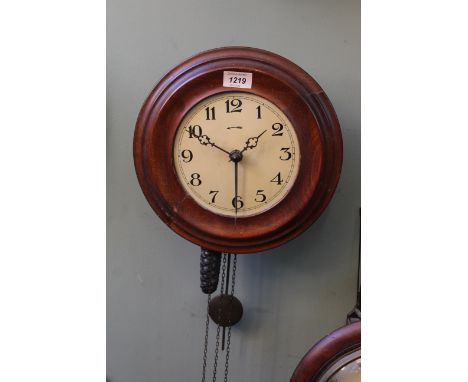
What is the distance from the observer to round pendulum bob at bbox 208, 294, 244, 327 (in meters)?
1.20

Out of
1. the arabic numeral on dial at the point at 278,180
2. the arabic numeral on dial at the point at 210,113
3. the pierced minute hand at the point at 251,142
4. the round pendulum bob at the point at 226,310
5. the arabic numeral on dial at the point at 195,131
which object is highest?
the arabic numeral on dial at the point at 210,113

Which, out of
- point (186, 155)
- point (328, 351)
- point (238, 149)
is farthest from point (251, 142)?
point (328, 351)

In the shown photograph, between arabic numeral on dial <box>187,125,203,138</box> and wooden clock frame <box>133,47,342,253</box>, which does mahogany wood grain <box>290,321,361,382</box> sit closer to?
wooden clock frame <box>133,47,342,253</box>

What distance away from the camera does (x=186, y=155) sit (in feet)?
3.32

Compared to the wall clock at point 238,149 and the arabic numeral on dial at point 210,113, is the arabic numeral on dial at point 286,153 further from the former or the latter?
the arabic numeral on dial at point 210,113

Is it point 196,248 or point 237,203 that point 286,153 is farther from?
point 196,248

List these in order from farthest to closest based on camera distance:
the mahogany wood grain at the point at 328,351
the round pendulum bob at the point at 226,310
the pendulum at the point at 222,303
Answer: the round pendulum bob at the point at 226,310
the pendulum at the point at 222,303
the mahogany wood grain at the point at 328,351

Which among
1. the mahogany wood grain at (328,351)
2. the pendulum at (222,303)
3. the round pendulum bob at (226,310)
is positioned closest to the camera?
the mahogany wood grain at (328,351)

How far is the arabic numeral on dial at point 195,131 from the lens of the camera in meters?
1.00

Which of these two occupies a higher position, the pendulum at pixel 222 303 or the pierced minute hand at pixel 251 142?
the pierced minute hand at pixel 251 142

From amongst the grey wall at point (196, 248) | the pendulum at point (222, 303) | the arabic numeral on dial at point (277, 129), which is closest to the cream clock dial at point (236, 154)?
the arabic numeral on dial at point (277, 129)

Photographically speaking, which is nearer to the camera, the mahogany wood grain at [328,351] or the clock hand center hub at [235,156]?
the mahogany wood grain at [328,351]

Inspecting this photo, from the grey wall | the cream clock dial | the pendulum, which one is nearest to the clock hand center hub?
the cream clock dial
